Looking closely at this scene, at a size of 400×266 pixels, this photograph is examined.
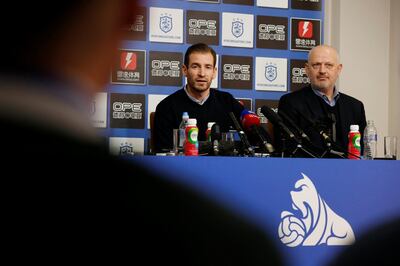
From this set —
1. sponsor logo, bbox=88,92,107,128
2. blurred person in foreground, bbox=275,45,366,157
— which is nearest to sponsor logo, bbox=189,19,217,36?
blurred person in foreground, bbox=275,45,366,157

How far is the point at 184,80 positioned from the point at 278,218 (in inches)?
103

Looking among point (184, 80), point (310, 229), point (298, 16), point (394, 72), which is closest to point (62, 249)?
point (310, 229)

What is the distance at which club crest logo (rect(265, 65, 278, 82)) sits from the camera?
16.9 ft

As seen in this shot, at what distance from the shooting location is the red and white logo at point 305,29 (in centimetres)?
526

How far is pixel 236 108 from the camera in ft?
13.6

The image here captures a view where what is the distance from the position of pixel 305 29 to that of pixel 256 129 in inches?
99.3

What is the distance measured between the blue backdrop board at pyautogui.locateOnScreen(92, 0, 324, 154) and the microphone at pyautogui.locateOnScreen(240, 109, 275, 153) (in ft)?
5.62

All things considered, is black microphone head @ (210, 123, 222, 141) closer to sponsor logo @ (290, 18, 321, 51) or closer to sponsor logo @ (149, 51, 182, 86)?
sponsor logo @ (149, 51, 182, 86)

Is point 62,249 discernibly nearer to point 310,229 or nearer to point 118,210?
point 118,210

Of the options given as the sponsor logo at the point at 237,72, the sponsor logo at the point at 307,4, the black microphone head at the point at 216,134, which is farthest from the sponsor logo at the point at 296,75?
the black microphone head at the point at 216,134

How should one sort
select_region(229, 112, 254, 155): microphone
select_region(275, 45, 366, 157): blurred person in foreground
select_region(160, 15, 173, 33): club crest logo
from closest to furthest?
select_region(229, 112, 254, 155): microphone → select_region(275, 45, 366, 157): blurred person in foreground → select_region(160, 15, 173, 33): club crest logo

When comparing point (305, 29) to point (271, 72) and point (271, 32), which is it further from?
point (271, 72)

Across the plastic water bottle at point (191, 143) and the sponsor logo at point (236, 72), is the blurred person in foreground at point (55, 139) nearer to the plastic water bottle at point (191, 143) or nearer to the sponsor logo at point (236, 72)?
the plastic water bottle at point (191, 143)

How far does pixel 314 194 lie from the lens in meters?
2.63
